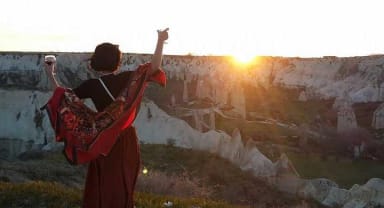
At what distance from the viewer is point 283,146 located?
2947 centimetres

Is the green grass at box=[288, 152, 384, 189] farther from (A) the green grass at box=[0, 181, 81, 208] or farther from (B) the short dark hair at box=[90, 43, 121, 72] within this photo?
(B) the short dark hair at box=[90, 43, 121, 72]

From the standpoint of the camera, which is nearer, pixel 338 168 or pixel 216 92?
A: pixel 338 168

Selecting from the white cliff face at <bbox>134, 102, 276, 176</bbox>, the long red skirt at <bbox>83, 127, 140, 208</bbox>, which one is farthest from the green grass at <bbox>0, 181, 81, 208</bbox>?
the white cliff face at <bbox>134, 102, 276, 176</bbox>

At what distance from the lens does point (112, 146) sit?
479 cm

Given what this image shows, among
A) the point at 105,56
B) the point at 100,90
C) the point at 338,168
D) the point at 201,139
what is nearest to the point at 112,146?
the point at 100,90

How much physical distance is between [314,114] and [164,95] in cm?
1106

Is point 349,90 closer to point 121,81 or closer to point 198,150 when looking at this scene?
point 198,150

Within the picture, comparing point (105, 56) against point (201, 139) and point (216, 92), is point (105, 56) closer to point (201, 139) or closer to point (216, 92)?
point (201, 139)

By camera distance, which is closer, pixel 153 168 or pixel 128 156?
pixel 128 156

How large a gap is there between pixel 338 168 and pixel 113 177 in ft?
71.4

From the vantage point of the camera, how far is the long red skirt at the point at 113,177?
191 inches

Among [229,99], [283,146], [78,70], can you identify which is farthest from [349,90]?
[78,70]

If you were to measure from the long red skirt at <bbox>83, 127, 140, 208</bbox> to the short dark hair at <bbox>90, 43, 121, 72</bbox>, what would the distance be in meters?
0.51

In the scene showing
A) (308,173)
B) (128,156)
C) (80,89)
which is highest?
(80,89)
